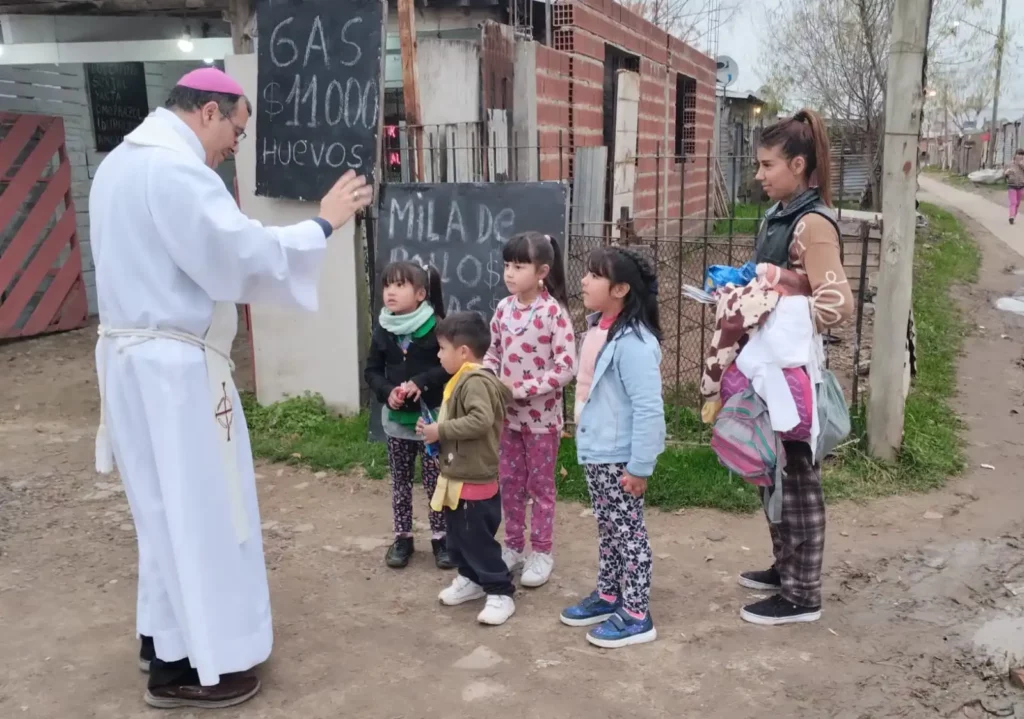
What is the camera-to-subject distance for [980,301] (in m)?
10.4

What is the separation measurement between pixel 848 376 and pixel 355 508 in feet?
13.2

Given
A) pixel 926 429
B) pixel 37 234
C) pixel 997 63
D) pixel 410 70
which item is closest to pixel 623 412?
pixel 926 429

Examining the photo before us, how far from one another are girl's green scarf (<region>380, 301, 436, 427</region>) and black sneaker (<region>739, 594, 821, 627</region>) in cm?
164

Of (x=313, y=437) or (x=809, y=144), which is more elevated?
(x=809, y=144)

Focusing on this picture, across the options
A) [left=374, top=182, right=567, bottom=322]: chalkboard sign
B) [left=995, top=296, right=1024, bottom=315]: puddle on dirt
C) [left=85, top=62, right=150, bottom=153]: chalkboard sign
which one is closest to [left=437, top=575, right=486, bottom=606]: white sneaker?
[left=374, top=182, right=567, bottom=322]: chalkboard sign

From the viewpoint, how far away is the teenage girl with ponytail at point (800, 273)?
313 cm

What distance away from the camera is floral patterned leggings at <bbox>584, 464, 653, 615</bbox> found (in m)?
3.35

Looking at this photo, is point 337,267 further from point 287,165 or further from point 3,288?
point 3,288

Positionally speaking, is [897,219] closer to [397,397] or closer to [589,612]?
[589,612]

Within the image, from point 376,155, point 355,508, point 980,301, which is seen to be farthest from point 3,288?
point 980,301

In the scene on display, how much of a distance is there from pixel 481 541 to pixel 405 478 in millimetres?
720

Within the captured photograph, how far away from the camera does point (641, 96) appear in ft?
39.7

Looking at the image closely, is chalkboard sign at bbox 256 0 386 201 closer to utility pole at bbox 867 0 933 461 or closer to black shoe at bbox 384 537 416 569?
black shoe at bbox 384 537 416 569

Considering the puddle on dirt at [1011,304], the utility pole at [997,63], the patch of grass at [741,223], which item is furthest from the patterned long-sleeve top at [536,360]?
the utility pole at [997,63]
